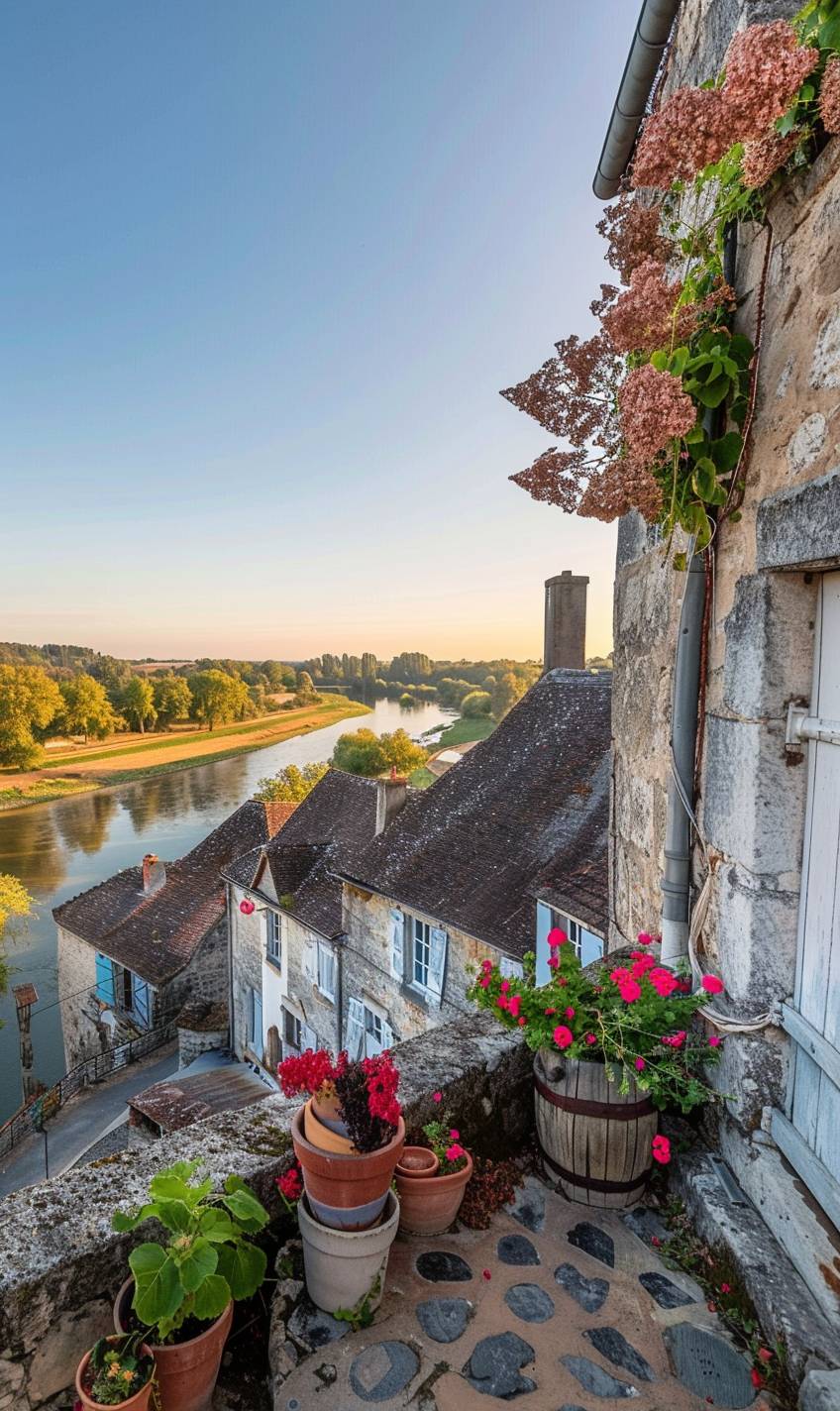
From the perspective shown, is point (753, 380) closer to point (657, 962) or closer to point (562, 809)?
point (657, 962)

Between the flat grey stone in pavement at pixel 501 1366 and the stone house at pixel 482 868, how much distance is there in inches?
186

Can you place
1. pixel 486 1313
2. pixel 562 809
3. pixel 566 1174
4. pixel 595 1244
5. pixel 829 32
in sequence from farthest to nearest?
pixel 562 809 < pixel 566 1174 < pixel 595 1244 < pixel 486 1313 < pixel 829 32

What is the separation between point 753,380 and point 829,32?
0.75 metres

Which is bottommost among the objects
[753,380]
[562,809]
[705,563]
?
[562,809]

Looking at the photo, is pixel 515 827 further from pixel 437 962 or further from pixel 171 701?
pixel 171 701

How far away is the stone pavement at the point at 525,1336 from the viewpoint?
1748 millimetres

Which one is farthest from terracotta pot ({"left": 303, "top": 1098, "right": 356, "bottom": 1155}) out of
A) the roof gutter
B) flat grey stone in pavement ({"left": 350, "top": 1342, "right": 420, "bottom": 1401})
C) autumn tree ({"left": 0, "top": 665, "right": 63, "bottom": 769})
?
autumn tree ({"left": 0, "top": 665, "right": 63, "bottom": 769})

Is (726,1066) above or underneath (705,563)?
underneath

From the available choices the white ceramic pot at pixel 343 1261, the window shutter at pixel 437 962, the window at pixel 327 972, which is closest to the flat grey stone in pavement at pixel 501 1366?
the white ceramic pot at pixel 343 1261

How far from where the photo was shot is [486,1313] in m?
1.98

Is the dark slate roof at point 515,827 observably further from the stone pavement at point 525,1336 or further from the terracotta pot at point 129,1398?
the terracotta pot at point 129,1398

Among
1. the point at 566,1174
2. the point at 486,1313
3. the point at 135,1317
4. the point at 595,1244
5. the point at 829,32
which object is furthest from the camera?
the point at 566,1174

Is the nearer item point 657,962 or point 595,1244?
point 595,1244

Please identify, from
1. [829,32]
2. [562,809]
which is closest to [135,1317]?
[829,32]
